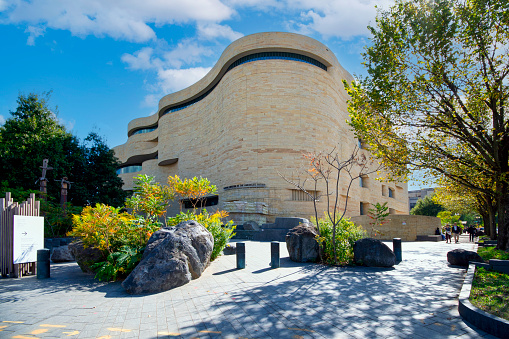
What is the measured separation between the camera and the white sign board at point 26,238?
841 cm

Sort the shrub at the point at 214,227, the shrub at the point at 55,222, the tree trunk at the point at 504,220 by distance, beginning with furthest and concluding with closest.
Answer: the shrub at the point at 55,222 → the tree trunk at the point at 504,220 → the shrub at the point at 214,227

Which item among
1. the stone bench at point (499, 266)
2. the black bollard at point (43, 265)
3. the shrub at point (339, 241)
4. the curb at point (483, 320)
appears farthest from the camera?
the shrub at point (339, 241)

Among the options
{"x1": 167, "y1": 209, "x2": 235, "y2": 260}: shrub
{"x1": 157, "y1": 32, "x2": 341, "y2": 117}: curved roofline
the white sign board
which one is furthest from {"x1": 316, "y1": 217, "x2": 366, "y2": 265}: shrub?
{"x1": 157, "y1": 32, "x2": 341, "y2": 117}: curved roofline

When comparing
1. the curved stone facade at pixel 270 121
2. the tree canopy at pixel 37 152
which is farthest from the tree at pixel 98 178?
Result: the curved stone facade at pixel 270 121

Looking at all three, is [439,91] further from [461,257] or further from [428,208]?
[428,208]

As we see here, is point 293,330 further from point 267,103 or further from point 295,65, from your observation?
point 295,65

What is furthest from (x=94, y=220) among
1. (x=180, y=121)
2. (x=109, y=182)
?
(x=180, y=121)

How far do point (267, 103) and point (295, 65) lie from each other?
5.68m

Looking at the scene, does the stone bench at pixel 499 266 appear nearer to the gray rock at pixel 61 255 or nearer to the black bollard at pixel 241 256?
the black bollard at pixel 241 256

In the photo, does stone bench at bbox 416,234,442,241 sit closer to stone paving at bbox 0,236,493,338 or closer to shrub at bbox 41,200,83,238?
stone paving at bbox 0,236,493,338

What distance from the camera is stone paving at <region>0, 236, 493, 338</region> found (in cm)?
421

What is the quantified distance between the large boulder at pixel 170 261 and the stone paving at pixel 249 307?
0.93ft

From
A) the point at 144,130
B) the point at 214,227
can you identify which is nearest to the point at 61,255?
the point at 214,227

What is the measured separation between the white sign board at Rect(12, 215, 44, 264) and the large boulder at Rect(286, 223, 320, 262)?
8103 millimetres
